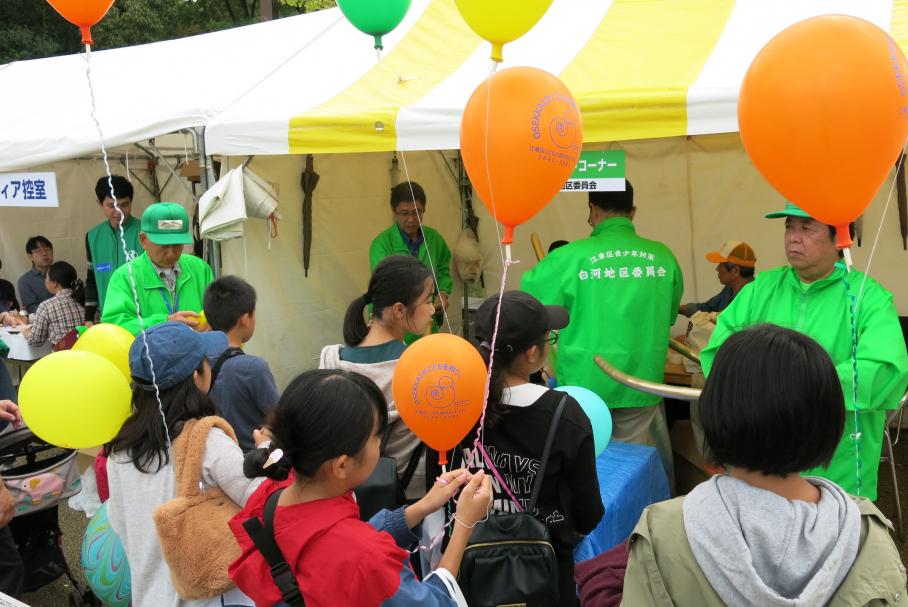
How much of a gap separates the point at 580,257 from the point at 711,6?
4.54 feet

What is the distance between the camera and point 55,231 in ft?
21.9

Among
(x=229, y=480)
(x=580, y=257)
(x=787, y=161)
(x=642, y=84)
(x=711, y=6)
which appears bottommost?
(x=229, y=480)

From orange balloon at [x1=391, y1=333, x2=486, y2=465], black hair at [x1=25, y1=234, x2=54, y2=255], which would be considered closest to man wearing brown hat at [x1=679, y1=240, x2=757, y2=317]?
orange balloon at [x1=391, y1=333, x2=486, y2=465]

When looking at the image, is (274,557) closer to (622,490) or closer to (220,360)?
(220,360)

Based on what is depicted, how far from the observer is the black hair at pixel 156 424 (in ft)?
5.92

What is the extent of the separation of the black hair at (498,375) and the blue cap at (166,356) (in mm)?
725

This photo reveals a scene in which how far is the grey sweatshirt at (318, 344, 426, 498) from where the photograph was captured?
6.89 feet

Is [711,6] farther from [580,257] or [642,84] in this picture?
[580,257]

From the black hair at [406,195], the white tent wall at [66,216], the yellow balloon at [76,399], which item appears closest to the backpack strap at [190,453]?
the yellow balloon at [76,399]

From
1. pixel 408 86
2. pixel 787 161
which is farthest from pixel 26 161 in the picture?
pixel 787 161

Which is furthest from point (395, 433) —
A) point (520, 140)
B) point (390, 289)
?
point (520, 140)

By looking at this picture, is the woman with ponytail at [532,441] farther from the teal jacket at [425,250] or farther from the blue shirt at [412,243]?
the blue shirt at [412,243]

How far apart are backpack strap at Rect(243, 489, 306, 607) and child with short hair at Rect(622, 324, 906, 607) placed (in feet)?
1.90

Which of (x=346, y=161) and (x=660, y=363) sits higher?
(x=346, y=161)
